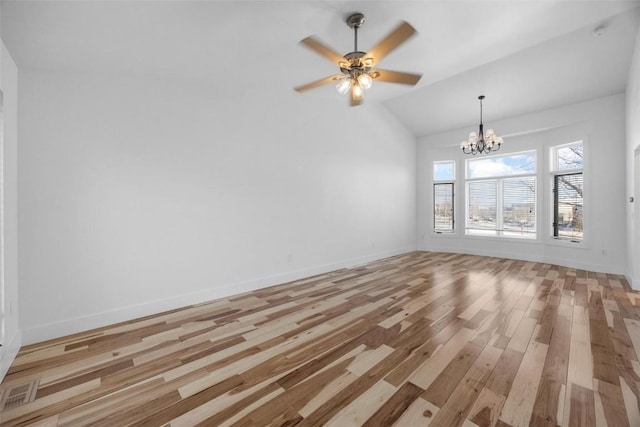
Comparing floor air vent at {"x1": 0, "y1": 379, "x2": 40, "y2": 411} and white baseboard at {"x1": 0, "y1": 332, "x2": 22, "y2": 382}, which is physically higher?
white baseboard at {"x1": 0, "y1": 332, "x2": 22, "y2": 382}

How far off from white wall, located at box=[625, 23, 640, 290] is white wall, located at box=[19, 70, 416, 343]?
4.28 meters

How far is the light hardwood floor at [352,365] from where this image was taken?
62.9 inches

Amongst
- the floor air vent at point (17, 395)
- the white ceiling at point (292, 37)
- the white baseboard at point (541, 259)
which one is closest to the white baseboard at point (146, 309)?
the floor air vent at point (17, 395)

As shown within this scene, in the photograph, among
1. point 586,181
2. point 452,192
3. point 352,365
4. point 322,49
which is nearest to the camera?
point 352,365

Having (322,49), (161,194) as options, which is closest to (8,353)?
(161,194)

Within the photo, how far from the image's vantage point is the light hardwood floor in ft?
5.24

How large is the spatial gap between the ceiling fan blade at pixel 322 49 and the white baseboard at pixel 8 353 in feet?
11.3

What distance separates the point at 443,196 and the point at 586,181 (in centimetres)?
283

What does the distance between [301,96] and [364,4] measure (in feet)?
7.05

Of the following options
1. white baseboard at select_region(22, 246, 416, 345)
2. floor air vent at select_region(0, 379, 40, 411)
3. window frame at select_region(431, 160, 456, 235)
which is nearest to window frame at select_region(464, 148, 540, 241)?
window frame at select_region(431, 160, 456, 235)

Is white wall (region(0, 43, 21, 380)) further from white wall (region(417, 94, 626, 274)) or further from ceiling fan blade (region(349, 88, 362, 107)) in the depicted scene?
white wall (region(417, 94, 626, 274))

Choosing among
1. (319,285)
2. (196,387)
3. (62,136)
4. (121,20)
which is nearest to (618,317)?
(319,285)

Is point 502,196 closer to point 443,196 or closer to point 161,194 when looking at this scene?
point 443,196

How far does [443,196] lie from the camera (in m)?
7.34
